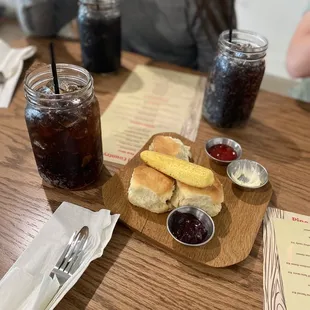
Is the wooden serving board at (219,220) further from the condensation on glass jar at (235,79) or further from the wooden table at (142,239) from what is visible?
the condensation on glass jar at (235,79)

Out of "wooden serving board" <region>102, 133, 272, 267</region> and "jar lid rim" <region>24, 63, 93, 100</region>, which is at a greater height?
"jar lid rim" <region>24, 63, 93, 100</region>

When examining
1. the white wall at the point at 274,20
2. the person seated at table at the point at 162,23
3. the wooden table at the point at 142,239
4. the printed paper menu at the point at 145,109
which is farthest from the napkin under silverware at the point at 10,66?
the white wall at the point at 274,20

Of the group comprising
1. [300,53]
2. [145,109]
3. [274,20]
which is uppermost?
[300,53]

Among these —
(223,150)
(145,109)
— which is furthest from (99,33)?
(223,150)

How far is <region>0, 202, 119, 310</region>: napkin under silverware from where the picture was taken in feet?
1.72

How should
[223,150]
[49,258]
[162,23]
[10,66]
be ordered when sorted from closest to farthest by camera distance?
[49,258], [223,150], [10,66], [162,23]

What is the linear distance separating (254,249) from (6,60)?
863 millimetres

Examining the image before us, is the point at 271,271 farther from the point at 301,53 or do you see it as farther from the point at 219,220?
the point at 301,53

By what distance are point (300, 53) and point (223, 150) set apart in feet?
1.56

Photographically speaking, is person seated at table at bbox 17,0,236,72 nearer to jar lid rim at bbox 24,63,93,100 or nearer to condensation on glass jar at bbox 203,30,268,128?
condensation on glass jar at bbox 203,30,268,128

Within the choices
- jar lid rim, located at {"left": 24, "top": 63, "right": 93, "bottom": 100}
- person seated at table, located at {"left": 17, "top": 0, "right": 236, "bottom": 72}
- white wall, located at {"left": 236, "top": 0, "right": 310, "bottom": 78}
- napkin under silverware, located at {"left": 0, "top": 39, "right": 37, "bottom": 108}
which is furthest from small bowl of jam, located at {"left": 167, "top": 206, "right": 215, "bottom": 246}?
white wall, located at {"left": 236, "top": 0, "right": 310, "bottom": 78}

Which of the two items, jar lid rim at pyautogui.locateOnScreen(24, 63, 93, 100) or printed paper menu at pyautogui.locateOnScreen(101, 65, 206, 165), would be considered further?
printed paper menu at pyautogui.locateOnScreen(101, 65, 206, 165)

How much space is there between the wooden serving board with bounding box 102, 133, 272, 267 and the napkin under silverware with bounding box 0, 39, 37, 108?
0.44 meters

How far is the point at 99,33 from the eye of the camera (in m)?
1.03
